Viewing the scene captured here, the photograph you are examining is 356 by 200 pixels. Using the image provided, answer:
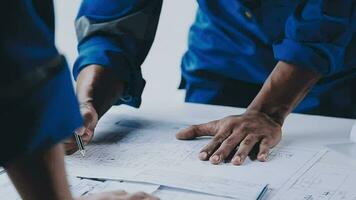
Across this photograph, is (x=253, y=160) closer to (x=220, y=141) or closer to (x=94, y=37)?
(x=220, y=141)

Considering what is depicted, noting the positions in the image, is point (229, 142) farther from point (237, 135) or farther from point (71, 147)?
point (71, 147)

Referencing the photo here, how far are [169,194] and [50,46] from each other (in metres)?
0.47

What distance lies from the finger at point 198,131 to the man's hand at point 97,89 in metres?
0.18

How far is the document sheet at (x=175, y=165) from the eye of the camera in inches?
35.5

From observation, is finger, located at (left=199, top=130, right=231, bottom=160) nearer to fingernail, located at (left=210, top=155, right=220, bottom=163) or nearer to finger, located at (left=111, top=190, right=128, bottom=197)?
fingernail, located at (left=210, top=155, right=220, bottom=163)

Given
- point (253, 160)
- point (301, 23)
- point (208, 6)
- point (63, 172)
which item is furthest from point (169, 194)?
point (208, 6)

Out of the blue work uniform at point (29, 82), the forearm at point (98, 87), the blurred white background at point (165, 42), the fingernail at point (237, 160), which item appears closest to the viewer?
the blue work uniform at point (29, 82)

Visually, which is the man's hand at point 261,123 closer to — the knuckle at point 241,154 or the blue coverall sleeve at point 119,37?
the knuckle at point 241,154

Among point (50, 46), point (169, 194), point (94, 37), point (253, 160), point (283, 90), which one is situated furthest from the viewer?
point (94, 37)

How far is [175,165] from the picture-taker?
99 centimetres

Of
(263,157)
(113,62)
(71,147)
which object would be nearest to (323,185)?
(263,157)

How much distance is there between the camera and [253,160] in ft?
3.35

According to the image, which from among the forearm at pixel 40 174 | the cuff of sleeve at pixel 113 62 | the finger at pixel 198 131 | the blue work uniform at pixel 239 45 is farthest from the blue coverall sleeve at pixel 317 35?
the forearm at pixel 40 174

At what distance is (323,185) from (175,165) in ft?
0.80
